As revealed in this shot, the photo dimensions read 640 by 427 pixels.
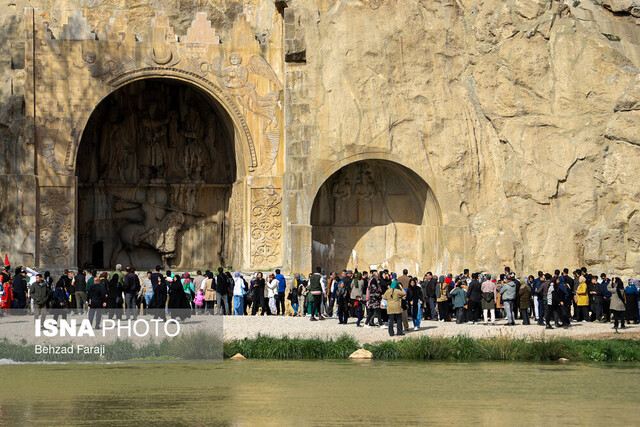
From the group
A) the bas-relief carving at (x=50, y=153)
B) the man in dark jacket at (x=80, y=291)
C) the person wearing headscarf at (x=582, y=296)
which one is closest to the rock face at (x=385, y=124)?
the bas-relief carving at (x=50, y=153)

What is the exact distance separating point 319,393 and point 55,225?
16.5 meters

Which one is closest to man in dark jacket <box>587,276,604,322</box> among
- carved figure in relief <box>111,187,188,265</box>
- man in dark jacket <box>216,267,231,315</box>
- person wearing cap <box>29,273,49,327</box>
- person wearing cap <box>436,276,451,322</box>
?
person wearing cap <box>436,276,451,322</box>

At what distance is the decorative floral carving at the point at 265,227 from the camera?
112ft

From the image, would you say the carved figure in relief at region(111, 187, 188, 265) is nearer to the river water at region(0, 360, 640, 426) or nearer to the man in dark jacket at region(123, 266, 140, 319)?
the man in dark jacket at region(123, 266, 140, 319)

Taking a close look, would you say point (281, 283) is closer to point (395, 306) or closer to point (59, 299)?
point (395, 306)

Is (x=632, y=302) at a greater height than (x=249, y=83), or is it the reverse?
(x=249, y=83)

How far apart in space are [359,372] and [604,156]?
1535cm

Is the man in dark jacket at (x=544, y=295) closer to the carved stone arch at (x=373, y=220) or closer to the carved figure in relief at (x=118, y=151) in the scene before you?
the carved stone arch at (x=373, y=220)

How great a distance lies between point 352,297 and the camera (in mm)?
27078

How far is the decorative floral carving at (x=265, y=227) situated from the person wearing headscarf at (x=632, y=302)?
10808 millimetres

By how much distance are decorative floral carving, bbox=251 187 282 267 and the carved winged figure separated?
6.97ft

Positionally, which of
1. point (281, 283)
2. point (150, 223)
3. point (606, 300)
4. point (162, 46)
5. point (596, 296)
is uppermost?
point (162, 46)

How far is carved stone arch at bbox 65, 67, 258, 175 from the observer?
108ft

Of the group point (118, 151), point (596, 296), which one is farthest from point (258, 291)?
point (118, 151)
